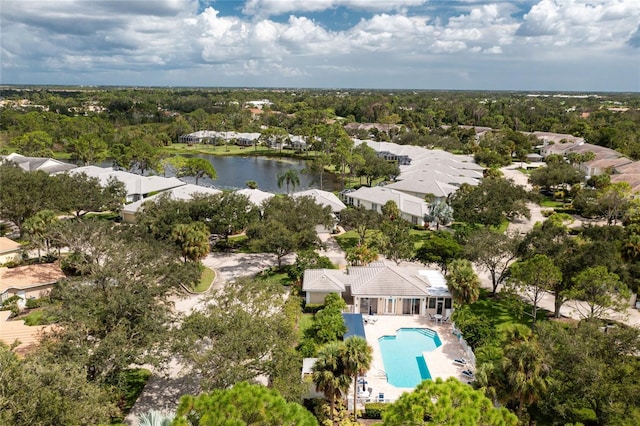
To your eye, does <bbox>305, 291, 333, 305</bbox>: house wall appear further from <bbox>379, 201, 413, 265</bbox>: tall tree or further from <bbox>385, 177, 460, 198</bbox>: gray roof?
<bbox>385, 177, 460, 198</bbox>: gray roof

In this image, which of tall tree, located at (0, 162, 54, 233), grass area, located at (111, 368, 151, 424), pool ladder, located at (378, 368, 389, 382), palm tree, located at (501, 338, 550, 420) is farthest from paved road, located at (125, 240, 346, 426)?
tall tree, located at (0, 162, 54, 233)

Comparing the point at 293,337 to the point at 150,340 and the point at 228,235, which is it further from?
the point at 228,235

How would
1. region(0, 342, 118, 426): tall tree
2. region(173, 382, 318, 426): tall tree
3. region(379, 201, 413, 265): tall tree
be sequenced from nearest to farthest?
region(173, 382, 318, 426): tall tree, region(0, 342, 118, 426): tall tree, region(379, 201, 413, 265): tall tree

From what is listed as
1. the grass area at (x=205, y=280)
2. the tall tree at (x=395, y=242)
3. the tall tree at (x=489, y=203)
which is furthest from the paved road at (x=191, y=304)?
the tall tree at (x=489, y=203)

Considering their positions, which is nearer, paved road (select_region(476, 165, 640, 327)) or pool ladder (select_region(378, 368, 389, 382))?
pool ladder (select_region(378, 368, 389, 382))

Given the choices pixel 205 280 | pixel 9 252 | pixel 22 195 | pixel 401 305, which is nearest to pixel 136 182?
pixel 22 195

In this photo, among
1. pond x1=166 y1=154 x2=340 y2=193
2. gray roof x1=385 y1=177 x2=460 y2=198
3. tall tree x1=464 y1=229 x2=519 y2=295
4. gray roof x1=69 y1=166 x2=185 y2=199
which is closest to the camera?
tall tree x1=464 y1=229 x2=519 y2=295

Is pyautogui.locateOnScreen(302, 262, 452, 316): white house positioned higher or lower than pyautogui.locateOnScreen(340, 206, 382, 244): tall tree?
lower
